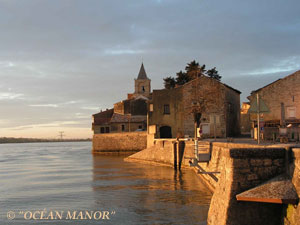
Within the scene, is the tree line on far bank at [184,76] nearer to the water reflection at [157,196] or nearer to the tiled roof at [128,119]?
the tiled roof at [128,119]

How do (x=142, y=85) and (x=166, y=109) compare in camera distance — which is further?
(x=142, y=85)

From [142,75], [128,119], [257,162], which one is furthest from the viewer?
[142,75]

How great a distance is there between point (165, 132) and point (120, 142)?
1195 centimetres

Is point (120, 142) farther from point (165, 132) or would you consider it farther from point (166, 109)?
point (166, 109)

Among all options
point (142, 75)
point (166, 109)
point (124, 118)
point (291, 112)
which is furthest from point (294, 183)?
point (142, 75)

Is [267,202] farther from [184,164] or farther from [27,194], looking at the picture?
[184,164]

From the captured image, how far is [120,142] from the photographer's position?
50.8 meters

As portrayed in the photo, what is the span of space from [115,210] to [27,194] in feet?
22.4

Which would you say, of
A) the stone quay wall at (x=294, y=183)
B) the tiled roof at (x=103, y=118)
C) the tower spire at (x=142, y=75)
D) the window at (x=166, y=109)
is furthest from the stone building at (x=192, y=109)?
the tower spire at (x=142, y=75)

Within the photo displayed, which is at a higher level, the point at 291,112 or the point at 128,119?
the point at 128,119

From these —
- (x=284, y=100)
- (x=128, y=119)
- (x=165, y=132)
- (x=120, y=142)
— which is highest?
(x=284, y=100)

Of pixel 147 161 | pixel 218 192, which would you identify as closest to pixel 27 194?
pixel 218 192

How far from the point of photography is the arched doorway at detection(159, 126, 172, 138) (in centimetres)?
4044

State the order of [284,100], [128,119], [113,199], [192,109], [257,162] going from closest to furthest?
[257,162] → [113,199] → [284,100] → [192,109] → [128,119]
